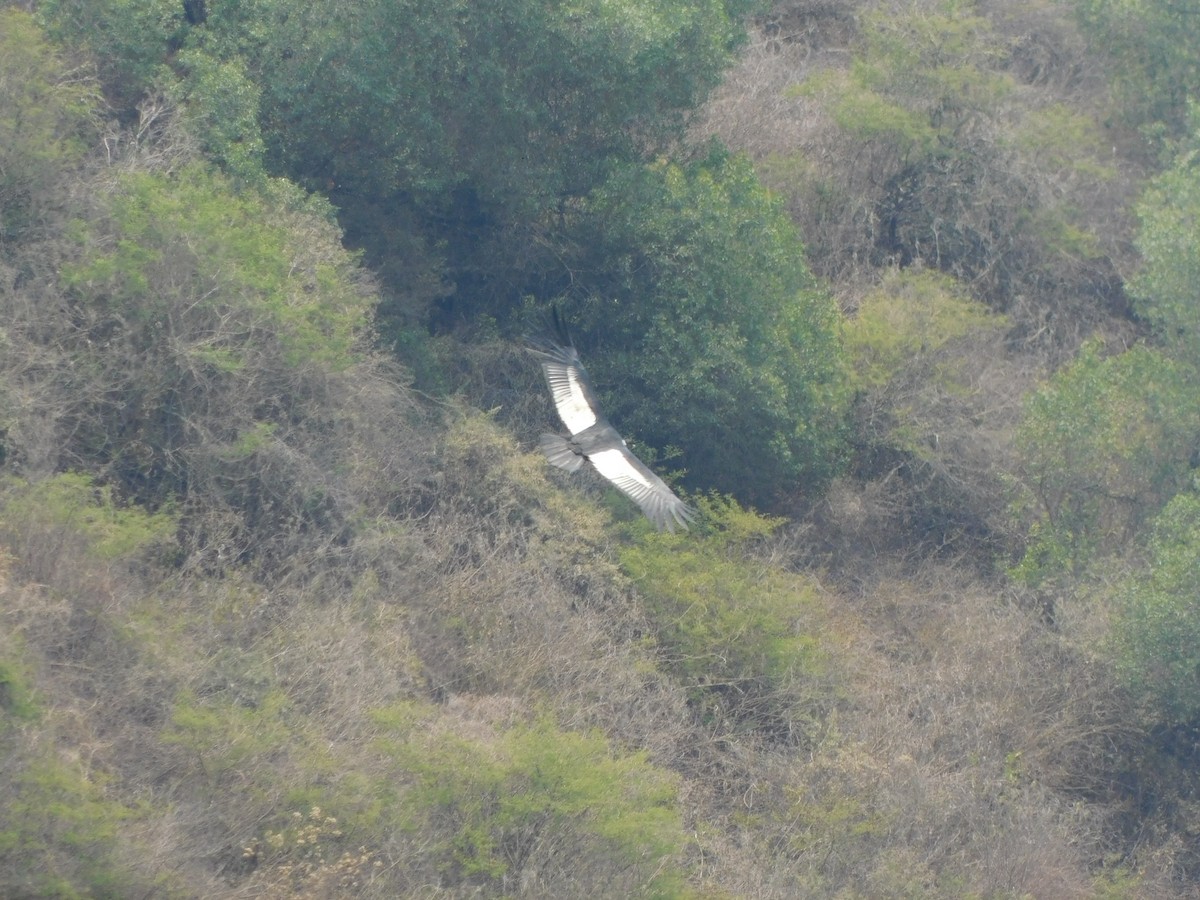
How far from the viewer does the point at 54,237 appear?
13.0 meters

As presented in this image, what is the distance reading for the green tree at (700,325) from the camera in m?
15.3

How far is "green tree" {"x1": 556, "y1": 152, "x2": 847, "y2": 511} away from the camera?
1529 centimetres

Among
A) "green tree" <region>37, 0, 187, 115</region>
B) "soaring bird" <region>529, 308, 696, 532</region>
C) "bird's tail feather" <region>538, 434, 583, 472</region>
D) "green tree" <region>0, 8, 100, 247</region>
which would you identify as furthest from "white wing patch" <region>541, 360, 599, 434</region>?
"green tree" <region>37, 0, 187, 115</region>

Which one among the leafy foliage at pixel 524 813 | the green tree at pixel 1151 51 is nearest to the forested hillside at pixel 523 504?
the leafy foliage at pixel 524 813

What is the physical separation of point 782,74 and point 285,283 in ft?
32.9

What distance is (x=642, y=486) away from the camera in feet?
41.3

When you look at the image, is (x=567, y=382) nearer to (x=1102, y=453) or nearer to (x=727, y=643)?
(x=727, y=643)

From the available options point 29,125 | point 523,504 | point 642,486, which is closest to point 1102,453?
point 642,486

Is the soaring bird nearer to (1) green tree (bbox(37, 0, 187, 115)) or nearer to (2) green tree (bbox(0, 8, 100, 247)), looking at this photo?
(2) green tree (bbox(0, 8, 100, 247))

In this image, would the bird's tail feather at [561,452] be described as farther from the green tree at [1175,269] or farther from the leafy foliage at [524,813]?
the green tree at [1175,269]

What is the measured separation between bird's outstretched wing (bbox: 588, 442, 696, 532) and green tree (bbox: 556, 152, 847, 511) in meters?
2.52

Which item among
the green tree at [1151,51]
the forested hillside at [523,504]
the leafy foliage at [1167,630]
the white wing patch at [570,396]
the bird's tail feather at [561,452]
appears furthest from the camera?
the green tree at [1151,51]

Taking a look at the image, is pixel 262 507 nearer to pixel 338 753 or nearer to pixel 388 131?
pixel 338 753

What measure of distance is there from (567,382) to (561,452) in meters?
0.80
